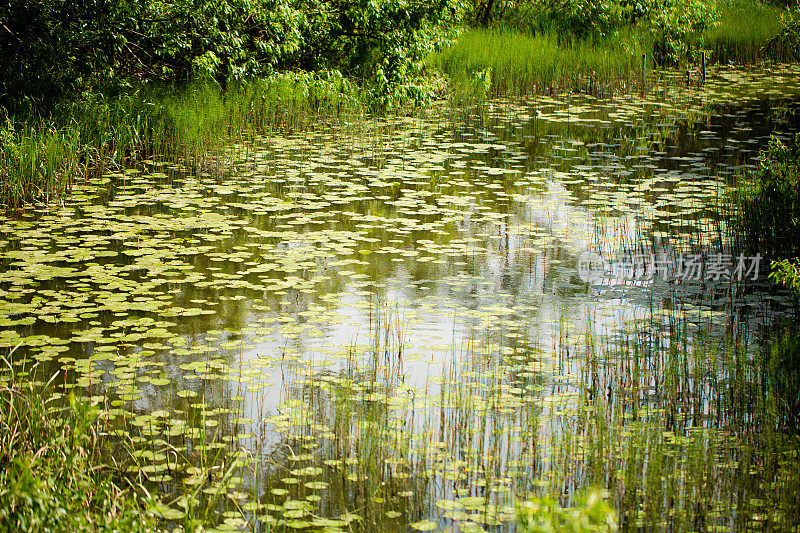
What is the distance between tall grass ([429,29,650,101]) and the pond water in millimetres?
4996

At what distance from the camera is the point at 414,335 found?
5.05 meters

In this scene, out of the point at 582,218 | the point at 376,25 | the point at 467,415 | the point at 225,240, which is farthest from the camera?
the point at 376,25

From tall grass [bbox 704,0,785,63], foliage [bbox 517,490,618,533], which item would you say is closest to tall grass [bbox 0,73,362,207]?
foliage [bbox 517,490,618,533]

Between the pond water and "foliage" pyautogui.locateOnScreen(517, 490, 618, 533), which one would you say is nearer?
"foliage" pyautogui.locateOnScreen(517, 490, 618, 533)

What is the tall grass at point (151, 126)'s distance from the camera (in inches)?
303

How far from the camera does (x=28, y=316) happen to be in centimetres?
515

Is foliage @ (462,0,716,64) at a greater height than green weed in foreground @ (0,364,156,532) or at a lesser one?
greater

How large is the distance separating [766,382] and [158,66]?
9268 millimetres

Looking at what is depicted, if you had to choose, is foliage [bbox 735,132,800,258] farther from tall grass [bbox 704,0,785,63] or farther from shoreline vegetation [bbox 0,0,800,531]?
tall grass [bbox 704,0,785,63]

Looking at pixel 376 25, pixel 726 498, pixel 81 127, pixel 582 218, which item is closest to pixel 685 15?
pixel 376 25

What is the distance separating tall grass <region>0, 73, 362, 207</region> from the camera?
7.71 m

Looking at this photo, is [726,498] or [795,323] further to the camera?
[795,323]

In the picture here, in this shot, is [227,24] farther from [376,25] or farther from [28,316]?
[28,316]

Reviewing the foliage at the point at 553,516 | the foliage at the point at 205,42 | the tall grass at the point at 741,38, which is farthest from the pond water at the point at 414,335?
the tall grass at the point at 741,38
